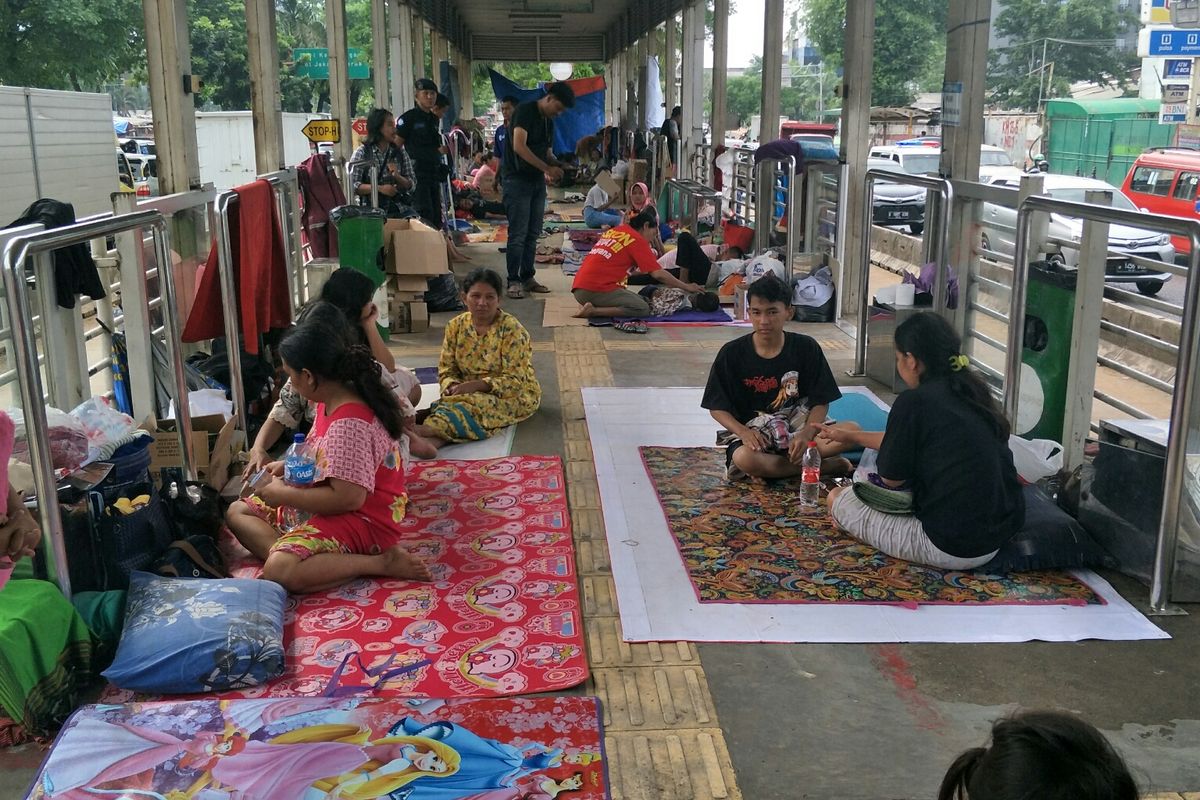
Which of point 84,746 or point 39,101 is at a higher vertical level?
point 39,101

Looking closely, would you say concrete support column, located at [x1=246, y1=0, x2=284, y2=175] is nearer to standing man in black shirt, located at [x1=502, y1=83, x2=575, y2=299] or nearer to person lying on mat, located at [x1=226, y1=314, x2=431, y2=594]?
standing man in black shirt, located at [x1=502, y1=83, x2=575, y2=299]

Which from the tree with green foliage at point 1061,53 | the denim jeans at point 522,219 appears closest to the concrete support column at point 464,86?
the tree with green foliage at point 1061,53

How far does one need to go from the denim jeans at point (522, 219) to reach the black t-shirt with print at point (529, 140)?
0.06m

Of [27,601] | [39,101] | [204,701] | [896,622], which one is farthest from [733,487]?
[39,101]

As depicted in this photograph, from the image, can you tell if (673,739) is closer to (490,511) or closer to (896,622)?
(896,622)

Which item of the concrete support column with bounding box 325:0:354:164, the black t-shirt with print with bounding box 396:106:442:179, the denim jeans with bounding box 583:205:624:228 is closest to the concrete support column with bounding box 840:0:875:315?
the concrete support column with bounding box 325:0:354:164

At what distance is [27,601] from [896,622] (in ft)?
8.84

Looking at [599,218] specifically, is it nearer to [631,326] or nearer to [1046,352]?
[631,326]

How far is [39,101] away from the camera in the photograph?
8.61 meters

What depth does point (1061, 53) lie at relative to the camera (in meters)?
35.7

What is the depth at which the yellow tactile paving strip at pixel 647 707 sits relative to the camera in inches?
112

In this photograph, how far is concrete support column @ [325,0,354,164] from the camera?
10.2 metres

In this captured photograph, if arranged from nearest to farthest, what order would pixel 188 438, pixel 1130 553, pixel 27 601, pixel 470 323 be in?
pixel 27 601 < pixel 1130 553 < pixel 188 438 < pixel 470 323

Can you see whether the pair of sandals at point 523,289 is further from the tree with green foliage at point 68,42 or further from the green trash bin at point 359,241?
the tree with green foliage at point 68,42
